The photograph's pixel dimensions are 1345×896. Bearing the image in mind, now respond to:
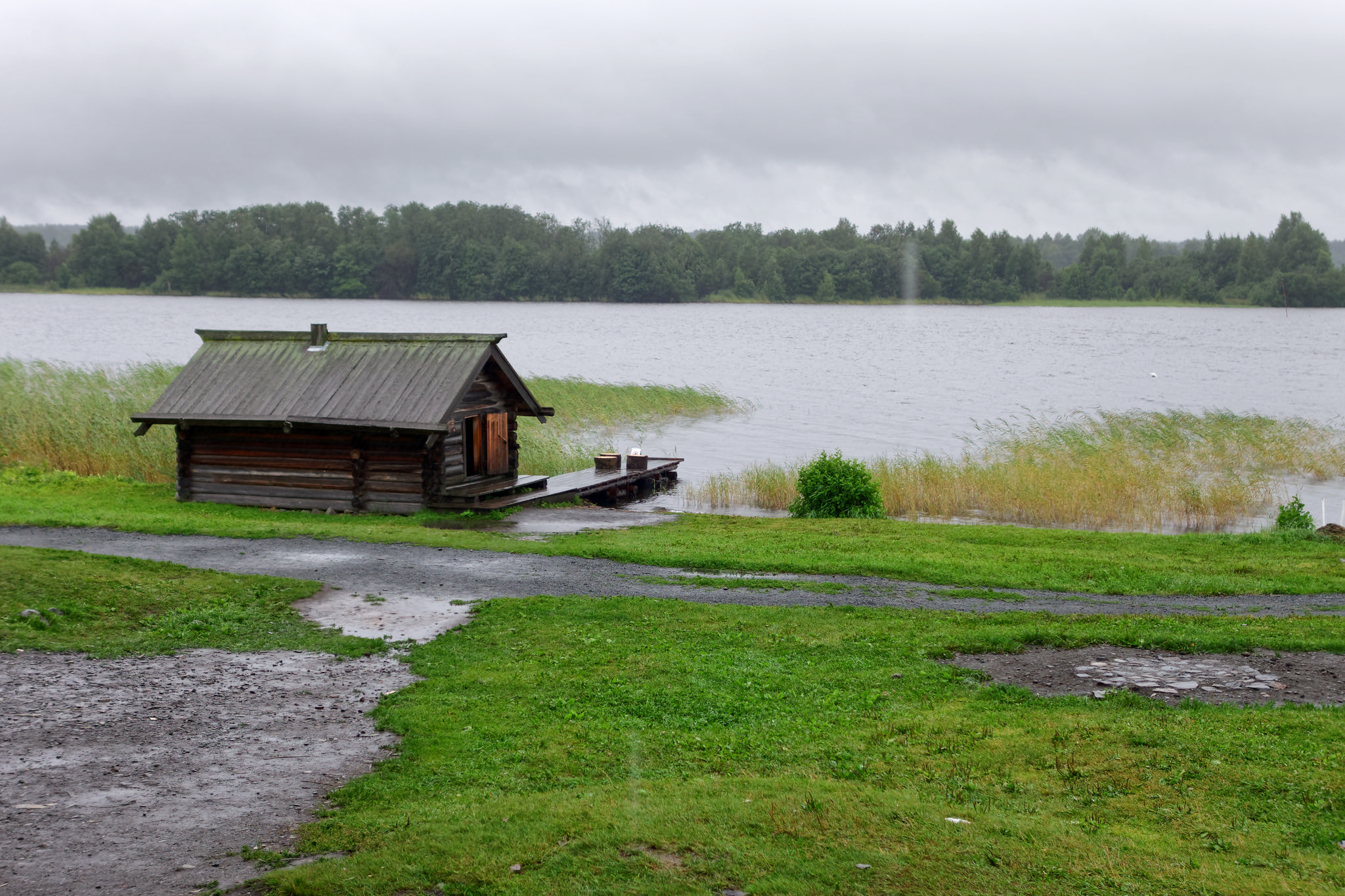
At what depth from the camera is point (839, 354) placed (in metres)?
102

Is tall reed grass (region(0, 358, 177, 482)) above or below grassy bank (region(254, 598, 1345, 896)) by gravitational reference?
above

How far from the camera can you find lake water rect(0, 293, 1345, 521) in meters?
53.8

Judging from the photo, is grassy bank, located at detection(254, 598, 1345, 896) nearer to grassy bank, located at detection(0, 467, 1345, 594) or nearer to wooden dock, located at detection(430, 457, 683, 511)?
grassy bank, located at detection(0, 467, 1345, 594)

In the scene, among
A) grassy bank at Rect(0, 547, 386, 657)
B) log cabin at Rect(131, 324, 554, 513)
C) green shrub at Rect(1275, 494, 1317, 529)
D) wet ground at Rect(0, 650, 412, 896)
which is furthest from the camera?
log cabin at Rect(131, 324, 554, 513)

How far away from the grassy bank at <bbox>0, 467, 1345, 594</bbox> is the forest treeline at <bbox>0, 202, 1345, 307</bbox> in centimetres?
14482

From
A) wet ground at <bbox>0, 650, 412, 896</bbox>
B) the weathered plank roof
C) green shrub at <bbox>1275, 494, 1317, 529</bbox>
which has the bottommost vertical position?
wet ground at <bbox>0, 650, 412, 896</bbox>

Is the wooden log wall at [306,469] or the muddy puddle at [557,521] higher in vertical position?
the wooden log wall at [306,469]

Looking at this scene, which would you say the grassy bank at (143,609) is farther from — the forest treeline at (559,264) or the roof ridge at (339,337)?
the forest treeline at (559,264)

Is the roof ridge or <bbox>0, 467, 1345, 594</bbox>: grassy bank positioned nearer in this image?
<bbox>0, 467, 1345, 594</bbox>: grassy bank

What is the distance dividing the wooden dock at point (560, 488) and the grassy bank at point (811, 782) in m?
12.6

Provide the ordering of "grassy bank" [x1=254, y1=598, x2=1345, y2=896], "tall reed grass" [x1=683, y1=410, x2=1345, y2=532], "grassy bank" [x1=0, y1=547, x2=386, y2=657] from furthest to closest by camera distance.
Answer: "tall reed grass" [x1=683, y1=410, x2=1345, y2=532] < "grassy bank" [x1=0, y1=547, x2=386, y2=657] < "grassy bank" [x1=254, y1=598, x2=1345, y2=896]

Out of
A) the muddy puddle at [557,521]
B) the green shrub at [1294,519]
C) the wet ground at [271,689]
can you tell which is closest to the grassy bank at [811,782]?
the wet ground at [271,689]

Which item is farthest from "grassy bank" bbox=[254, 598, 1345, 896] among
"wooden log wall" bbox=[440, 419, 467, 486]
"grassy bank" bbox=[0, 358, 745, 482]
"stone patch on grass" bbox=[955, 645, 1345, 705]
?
"grassy bank" bbox=[0, 358, 745, 482]

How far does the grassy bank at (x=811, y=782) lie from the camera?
23.5ft
